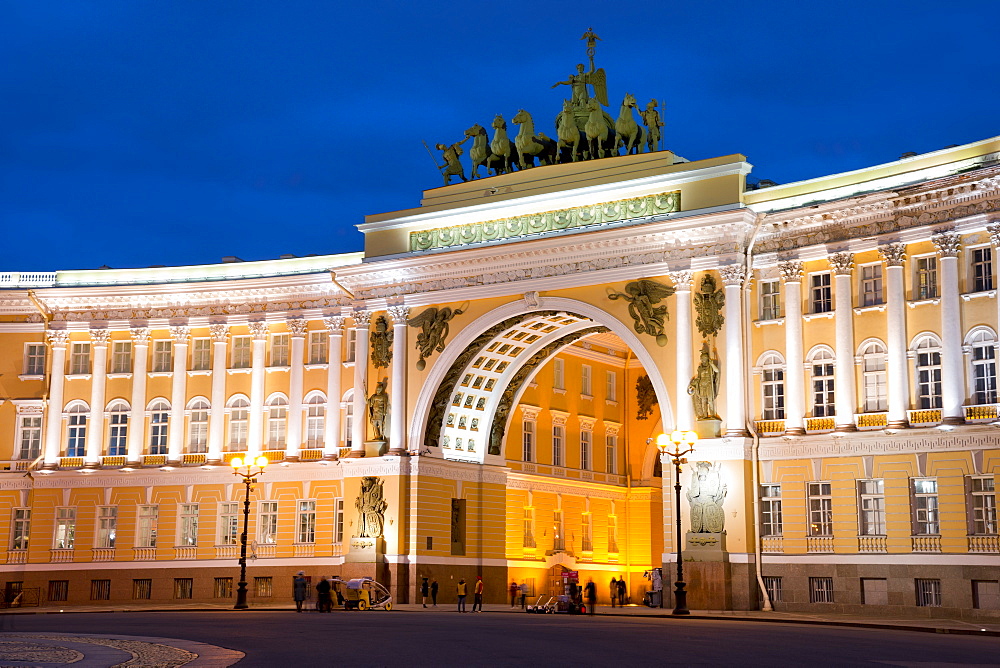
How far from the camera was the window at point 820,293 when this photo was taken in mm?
46438

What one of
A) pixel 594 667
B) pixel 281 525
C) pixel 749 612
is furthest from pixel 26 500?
pixel 594 667

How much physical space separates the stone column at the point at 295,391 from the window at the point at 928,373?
27.2 m

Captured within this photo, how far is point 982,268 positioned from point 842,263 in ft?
15.8

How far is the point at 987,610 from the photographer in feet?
133

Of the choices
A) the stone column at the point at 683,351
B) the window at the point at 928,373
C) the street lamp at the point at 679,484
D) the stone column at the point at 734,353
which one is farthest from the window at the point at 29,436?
the window at the point at 928,373

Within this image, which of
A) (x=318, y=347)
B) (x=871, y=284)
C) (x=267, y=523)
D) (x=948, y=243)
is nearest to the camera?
(x=948, y=243)

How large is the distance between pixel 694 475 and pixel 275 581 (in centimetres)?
2053

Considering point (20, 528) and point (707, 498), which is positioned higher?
point (707, 498)

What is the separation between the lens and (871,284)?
45531mm

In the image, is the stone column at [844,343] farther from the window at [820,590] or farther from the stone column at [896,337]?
the window at [820,590]

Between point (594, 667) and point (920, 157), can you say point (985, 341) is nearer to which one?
point (920, 157)

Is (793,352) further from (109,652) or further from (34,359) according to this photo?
(34,359)

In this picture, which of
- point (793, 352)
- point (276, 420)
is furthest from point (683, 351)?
point (276, 420)

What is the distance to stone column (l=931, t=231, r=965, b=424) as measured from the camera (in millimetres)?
42062
